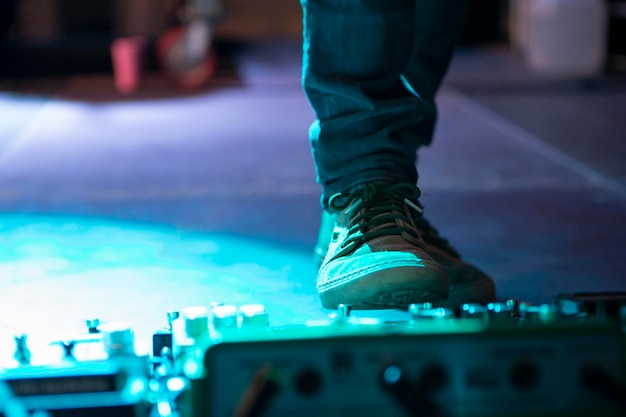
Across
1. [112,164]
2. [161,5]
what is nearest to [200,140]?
[112,164]

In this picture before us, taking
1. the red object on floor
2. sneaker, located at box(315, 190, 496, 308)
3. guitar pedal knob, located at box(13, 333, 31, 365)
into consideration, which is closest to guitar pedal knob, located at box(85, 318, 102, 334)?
guitar pedal knob, located at box(13, 333, 31, 365)

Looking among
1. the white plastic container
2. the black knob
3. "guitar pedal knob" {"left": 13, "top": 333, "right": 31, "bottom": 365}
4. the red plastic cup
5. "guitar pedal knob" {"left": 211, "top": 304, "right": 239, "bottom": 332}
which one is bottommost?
the black knob

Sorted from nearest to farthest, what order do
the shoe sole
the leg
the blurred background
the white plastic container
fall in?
the shoe sole → the leg → the blurred background → the white plastic container

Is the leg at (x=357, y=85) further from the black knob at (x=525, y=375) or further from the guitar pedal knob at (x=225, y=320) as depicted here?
the black knob at (x=525, y=375)

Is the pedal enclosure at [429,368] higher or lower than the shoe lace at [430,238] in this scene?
lower

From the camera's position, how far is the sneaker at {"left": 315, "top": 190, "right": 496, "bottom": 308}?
1.01m

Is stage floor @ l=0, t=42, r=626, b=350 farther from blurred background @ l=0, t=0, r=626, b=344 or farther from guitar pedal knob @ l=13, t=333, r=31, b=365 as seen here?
guitar pedal knob @ l=13, t=333, r=31, b=365

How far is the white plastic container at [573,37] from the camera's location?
436 centimetres

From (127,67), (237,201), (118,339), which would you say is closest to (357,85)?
(118,339)

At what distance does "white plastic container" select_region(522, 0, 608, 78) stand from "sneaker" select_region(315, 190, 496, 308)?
11.5 ft

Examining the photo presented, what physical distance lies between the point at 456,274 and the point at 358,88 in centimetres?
25

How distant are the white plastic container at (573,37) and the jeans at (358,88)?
353 centimetres

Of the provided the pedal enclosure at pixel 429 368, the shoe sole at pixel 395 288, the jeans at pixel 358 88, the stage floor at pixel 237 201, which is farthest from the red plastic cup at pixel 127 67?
the pedal enclosure at pixel 429 368

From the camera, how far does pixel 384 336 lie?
0.47 metres
